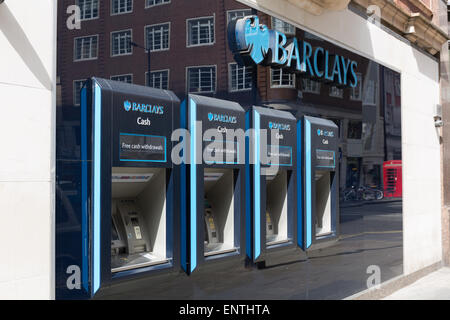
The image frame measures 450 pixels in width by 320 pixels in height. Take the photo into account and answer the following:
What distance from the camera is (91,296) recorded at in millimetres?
4613

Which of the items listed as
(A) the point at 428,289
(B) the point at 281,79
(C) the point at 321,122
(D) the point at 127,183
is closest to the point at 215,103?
(D) the point at 127,183

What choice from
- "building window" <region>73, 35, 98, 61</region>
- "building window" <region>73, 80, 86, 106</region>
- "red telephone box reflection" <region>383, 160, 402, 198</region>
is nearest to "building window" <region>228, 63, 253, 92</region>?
"building window" <region>73, 35, 98, 61</region>

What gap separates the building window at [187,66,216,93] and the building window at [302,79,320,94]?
1898 mm

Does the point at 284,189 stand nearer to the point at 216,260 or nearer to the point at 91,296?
the point at 216,260

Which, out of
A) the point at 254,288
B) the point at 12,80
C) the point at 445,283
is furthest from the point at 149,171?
the point at 445,283

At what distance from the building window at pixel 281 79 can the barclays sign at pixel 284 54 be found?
0.08 m

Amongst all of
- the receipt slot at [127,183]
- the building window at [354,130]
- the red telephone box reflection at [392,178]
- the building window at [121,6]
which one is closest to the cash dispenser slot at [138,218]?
the receipt slot at [127,183]

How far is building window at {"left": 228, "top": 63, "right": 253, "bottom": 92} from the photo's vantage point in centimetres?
625

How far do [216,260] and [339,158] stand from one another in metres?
3.17

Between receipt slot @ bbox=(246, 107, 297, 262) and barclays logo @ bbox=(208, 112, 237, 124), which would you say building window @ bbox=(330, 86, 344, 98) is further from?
barclays logo @ bbox=(208, 112, 237, 124)

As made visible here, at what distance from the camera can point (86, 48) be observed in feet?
15.7

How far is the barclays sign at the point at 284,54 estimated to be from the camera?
628 centimetres

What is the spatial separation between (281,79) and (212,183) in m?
1.79
